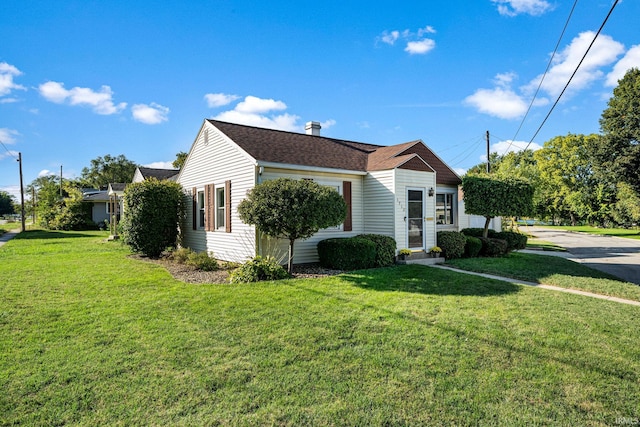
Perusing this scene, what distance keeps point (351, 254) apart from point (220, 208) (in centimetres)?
515

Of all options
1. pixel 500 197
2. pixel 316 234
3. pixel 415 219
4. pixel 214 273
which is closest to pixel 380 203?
pixel 415 219

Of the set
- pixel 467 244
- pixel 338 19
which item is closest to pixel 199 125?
pixel 338 19

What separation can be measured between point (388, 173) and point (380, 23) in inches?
207

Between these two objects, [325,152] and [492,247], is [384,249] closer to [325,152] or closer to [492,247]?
[325,152]

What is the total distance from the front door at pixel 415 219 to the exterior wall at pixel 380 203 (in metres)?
0.69

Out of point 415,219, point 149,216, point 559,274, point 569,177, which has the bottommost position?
point 559,274

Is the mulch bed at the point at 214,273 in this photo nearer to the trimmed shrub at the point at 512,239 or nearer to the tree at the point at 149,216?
the tree at the point at 149,216

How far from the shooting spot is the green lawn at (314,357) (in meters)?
3.09

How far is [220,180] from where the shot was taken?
11.9 metres

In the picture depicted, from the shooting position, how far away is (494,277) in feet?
30.3

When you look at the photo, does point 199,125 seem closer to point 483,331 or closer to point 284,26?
point 284,26

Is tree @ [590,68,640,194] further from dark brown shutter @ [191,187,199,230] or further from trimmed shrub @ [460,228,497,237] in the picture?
dark brown shutter @ [191,187,199,230]

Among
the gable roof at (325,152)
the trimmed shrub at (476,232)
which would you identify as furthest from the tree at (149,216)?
the trimmed shrub at (476,232)

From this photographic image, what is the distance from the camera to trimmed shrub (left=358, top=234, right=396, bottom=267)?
1034cm
